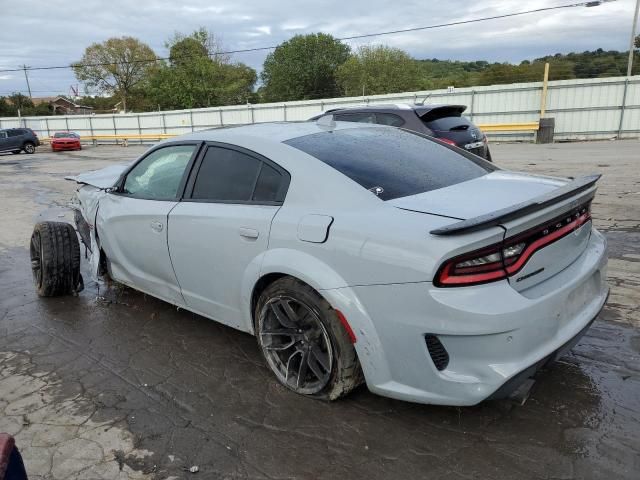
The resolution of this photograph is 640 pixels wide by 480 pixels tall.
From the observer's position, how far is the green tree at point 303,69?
67.8m

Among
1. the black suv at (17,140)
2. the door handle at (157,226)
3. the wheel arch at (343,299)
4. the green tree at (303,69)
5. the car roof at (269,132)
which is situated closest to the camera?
the wheel arch at (343,299)

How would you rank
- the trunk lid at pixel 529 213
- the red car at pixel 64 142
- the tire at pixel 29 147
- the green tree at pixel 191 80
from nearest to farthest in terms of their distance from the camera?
the trunk lid at pixel 529 213 < the tire at pixel 29 147 < the red car at pixel 64 142 < the green tree at pixel 191 80

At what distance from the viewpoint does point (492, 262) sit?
2.30m

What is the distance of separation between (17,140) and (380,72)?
41.8 meters

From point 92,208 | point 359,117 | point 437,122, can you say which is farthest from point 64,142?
point 92,208

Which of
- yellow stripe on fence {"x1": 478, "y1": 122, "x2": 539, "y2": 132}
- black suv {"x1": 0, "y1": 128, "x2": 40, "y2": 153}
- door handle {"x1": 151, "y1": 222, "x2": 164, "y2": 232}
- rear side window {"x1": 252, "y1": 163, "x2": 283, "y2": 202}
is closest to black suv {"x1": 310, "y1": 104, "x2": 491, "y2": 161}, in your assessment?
door handle {"x1": 151, "y1": 222, "x2": 164, "y2": 232}

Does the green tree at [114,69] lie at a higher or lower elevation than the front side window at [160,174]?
higher

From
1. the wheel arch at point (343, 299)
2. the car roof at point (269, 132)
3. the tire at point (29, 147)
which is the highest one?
the car roof at point (269, 132)

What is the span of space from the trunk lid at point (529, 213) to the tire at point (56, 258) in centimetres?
353

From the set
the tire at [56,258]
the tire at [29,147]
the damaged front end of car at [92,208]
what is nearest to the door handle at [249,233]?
the damaged front end of car at [92,208]

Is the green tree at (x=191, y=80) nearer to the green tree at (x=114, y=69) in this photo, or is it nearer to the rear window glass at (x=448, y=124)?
the green tree at (x=114, y=69)

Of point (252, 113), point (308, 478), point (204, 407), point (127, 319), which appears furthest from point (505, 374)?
point (252, 113)

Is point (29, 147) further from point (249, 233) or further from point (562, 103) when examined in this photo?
point (249, 233)

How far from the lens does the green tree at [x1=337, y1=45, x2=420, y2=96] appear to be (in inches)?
2362
